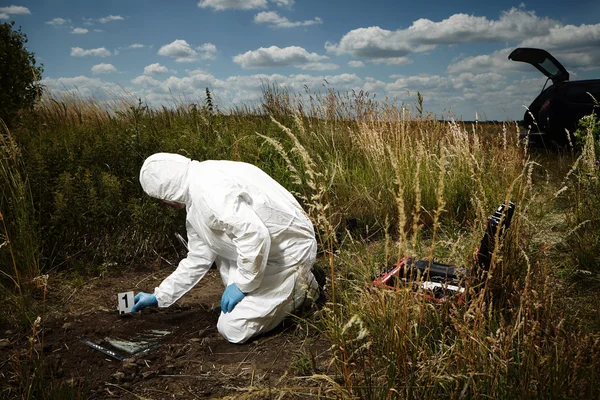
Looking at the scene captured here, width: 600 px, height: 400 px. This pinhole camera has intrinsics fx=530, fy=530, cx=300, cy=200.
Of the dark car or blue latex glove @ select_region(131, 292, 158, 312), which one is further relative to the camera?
the dark car

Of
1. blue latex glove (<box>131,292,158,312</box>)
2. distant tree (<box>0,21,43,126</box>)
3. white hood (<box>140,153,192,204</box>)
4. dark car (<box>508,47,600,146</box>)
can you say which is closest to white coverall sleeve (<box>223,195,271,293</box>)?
white hood (<box>140,153,192,204</box>)

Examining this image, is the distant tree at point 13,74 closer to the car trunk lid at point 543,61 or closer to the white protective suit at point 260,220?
the white protective suit at point 260,220

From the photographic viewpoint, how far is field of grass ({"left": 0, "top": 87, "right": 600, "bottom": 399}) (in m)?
2.25

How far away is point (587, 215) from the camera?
15.8 ft

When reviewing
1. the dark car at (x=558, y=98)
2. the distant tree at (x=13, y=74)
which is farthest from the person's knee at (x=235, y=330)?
the dark car at (x=558, y=98)

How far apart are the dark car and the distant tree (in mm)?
7438

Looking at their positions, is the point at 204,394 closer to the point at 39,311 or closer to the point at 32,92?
the point at 39,311

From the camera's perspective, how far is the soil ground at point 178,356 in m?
2.97

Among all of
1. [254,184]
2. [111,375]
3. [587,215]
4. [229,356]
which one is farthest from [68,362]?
[587,215]

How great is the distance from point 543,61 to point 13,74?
26.6 ft

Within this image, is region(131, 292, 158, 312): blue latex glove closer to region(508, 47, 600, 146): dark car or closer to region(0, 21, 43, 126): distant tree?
region(0, 21, 43, 126): distant tree

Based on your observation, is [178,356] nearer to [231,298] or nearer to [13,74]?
[231,298]

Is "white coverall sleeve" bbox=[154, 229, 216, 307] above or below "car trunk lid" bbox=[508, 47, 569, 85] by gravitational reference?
below

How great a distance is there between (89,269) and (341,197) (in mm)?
2969
